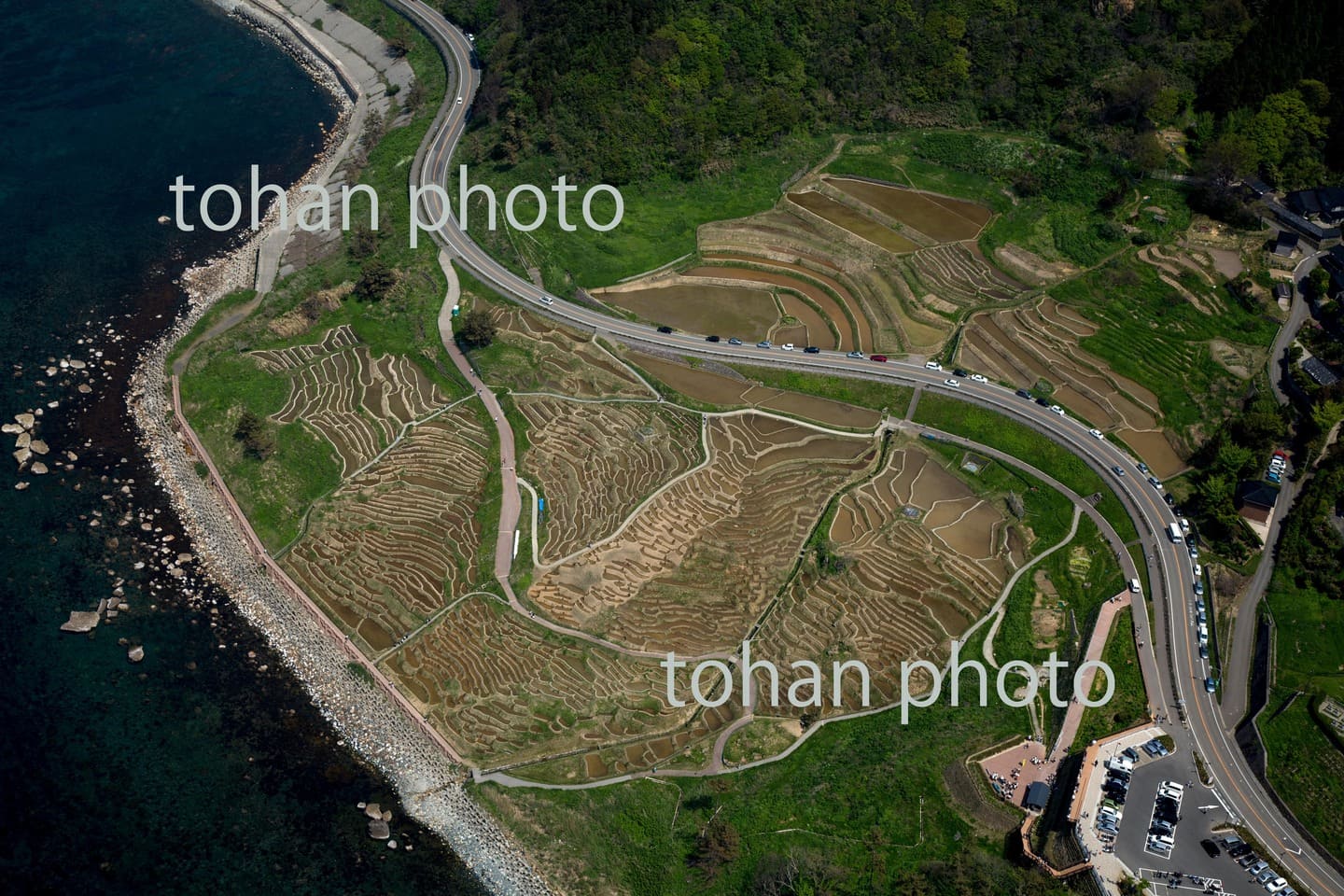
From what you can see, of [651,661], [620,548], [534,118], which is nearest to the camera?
[651,661]

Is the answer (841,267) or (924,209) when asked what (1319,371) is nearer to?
(924,209)

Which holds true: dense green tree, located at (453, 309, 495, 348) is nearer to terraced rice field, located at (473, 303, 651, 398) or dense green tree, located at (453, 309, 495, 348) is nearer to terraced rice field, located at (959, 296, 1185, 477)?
terraced rice field, located at (473, 303, 651, 398)

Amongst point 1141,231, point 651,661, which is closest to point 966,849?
point 651,661

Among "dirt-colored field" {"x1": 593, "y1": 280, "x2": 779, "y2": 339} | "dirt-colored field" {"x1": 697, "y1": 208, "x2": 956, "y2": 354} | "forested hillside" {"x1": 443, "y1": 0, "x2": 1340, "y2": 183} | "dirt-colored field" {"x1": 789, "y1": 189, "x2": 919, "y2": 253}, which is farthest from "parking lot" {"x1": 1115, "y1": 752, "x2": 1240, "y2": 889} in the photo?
"forested hillside" {"x1": 443, "y1": 0, "x2": 1340, "y2": 183}

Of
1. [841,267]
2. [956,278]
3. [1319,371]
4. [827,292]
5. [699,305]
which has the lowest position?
[699,305]

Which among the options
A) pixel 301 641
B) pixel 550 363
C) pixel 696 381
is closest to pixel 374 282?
pixel 550 363

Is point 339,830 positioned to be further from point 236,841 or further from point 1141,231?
point 1141,231
